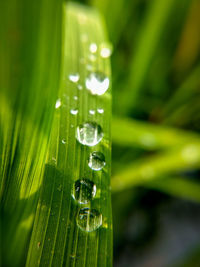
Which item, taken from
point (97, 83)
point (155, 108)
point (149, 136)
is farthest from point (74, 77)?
point (155, 108)

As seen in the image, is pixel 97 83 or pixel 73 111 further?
pixel 97 83

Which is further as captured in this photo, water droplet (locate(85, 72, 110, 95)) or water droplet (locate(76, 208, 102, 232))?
water droplet (locate(85, 72, 110, 95))

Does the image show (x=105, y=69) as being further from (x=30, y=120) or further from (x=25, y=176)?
(x=25, y=176)

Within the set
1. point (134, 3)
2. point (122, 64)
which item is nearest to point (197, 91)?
point (122, 64)

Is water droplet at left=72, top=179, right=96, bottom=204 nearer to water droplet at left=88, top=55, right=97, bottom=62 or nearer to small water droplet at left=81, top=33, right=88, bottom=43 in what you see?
water droplet at left=88, top=55, right=97, bottom=62

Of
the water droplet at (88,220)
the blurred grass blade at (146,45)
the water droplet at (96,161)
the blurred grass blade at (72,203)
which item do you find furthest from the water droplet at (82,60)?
the blurred grass blade at (146,45)

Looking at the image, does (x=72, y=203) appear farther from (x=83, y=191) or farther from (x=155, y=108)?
(x=155, y=108)

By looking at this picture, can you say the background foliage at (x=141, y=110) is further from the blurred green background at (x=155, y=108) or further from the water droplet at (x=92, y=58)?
the water droplet at (x=92, y=58)

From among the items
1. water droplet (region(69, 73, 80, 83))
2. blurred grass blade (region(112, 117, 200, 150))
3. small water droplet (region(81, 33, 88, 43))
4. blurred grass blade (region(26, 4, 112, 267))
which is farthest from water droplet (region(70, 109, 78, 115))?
blurred grass blade (region(112, 117, 200, 150))
